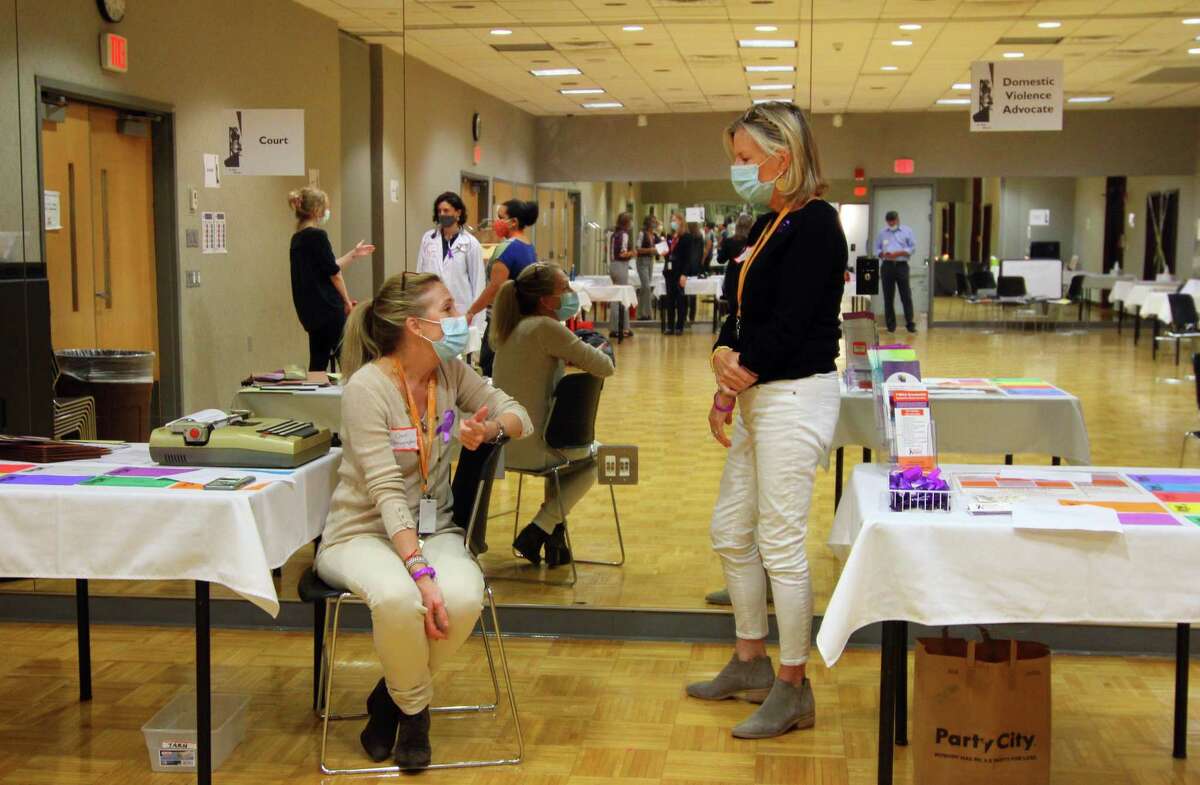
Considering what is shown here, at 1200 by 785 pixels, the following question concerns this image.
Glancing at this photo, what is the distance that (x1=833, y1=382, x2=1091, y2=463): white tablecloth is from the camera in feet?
14.7

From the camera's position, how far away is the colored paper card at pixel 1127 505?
300 centimetres

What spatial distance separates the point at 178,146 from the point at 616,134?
5.71 feet

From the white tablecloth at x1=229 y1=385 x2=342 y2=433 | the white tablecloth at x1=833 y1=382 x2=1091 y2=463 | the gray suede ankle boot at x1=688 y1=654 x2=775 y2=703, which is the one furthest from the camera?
the white tablecloth at x1=229 y1=385 x2=342 y2=433

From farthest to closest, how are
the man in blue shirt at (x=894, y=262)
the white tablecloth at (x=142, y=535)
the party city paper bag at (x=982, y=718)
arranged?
the man in blue shirt at (x=894, y=262), the white tablecloth at (x=142, y=535), the party city paper bag at (x=982, y=718)

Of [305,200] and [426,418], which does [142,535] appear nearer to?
[426,418]

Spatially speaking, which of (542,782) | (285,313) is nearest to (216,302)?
(285,313)

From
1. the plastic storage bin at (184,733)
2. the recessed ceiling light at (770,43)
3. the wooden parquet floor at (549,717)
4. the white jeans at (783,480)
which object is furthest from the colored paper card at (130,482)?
the recessed ceiling light at (770,43)

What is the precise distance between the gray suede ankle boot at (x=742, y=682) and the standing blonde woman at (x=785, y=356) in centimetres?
20

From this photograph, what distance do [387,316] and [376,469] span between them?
44cm

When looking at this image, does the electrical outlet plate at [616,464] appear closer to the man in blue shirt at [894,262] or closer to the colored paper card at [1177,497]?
the man in blue shirt at [894,262]

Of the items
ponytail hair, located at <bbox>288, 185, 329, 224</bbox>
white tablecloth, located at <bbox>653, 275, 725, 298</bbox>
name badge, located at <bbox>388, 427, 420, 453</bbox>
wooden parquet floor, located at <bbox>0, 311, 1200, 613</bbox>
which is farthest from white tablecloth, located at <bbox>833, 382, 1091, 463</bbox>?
ponytail hair, located at <bbox>288, 185, 329, 224</bbox>

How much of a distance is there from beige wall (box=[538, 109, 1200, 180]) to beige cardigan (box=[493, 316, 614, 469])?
808 millimetres

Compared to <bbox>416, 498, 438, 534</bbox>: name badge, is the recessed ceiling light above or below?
above

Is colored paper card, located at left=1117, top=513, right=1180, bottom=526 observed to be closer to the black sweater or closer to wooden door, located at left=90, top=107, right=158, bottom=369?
the black sweater
